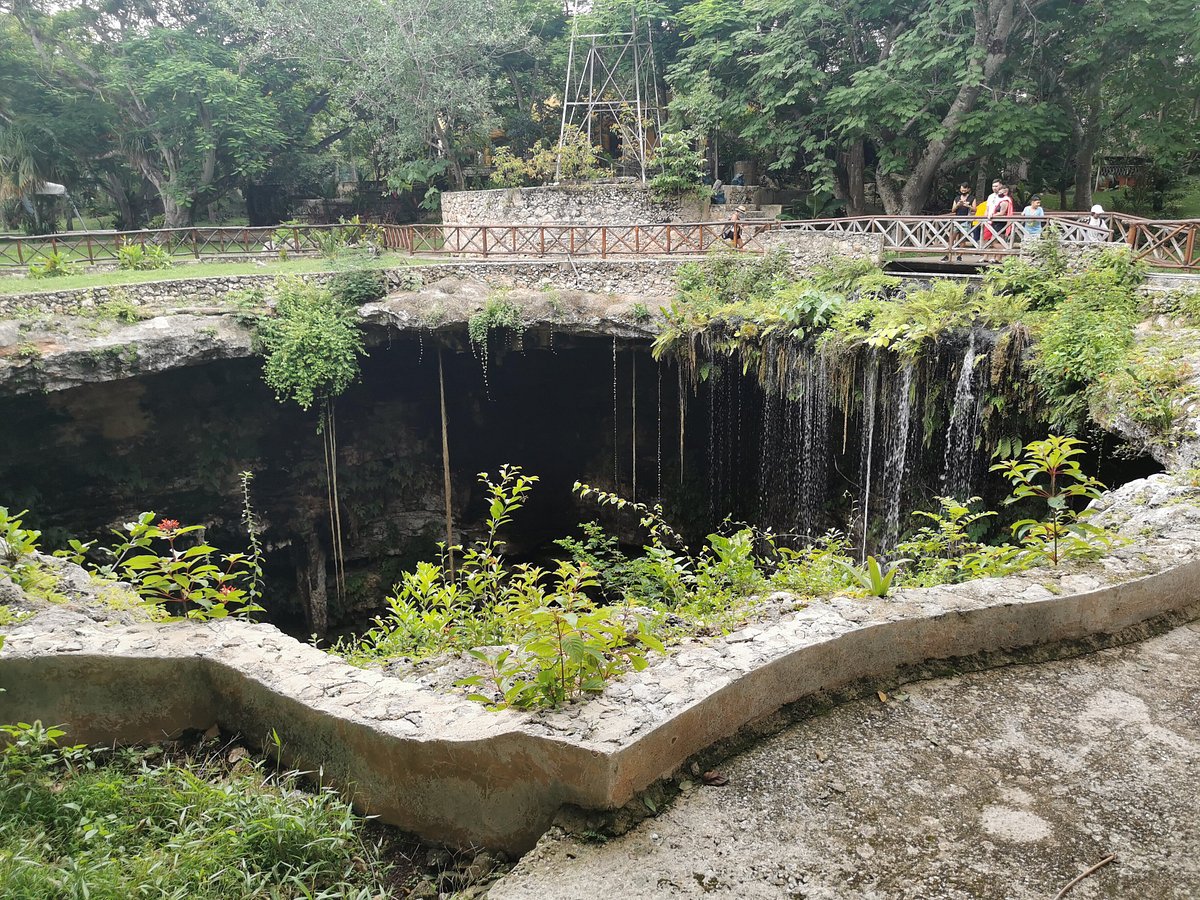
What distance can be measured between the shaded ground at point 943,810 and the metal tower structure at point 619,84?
21428mm

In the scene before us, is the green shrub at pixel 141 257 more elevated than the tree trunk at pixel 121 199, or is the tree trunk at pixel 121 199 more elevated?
the tree trunk at pixel 121 199

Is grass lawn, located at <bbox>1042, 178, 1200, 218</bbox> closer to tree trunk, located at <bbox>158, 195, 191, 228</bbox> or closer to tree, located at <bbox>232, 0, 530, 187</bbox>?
tree, located at <bbox>232, 0, 530, 187</bbox>

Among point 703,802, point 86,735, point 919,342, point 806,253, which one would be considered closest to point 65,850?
point 86,735

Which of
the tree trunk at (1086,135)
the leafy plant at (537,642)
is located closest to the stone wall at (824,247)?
the tree trunk at (1086,135)

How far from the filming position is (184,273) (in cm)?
1644

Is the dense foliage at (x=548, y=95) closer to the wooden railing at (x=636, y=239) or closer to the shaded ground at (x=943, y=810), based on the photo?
the wooden railing at (x=636, y=239)

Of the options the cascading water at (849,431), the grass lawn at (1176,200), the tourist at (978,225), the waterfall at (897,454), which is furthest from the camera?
the grass lawn at (1176,200)

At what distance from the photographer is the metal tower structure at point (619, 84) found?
77.0ft

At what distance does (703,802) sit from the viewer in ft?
10.8

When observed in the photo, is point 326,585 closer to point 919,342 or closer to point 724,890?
point 919,342

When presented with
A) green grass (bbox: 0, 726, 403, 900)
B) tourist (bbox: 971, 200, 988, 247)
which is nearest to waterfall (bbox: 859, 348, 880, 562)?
tourist (bbox: 971, 200, 988, 247)

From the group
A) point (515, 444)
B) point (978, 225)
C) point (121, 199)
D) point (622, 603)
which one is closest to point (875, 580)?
point (622, 603)

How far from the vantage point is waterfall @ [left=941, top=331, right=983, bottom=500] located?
35.2 ft

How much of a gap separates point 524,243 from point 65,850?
16245 mm
